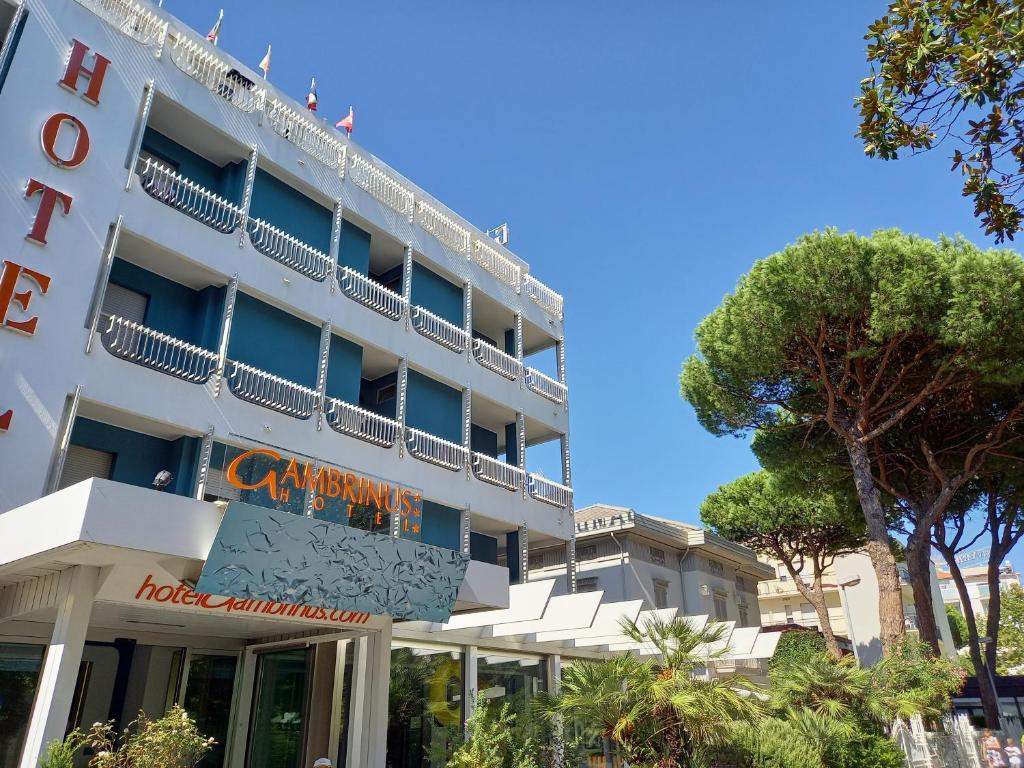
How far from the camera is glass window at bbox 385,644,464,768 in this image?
14242mm

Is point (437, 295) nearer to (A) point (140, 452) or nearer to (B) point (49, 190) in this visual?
(A) point (140, 452)

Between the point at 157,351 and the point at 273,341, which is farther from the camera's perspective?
the point at 273,341

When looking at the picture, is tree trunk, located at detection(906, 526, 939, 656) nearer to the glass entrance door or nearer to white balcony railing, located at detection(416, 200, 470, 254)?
white balcony railing, located at detection(416, 200, 470, 254)

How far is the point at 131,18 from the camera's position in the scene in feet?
48.0

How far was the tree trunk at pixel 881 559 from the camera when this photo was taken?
1896 centimetres

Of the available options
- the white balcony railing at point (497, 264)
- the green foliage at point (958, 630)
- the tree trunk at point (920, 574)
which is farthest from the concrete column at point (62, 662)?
the green foliage at point (958, 630)

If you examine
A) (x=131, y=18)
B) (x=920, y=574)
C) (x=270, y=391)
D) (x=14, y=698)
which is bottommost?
(x=14, y=698)

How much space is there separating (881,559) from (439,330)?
43.4 feet

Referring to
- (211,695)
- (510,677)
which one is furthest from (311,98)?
(510,677)

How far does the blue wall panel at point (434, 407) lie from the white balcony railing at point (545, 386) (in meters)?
3.12

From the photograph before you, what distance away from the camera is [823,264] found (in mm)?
19328

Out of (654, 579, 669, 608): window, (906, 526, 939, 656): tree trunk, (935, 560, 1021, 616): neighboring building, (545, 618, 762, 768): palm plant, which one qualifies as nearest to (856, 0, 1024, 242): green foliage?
(545, 618, 762, 768): palm plant

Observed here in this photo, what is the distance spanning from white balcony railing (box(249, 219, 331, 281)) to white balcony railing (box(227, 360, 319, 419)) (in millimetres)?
2604

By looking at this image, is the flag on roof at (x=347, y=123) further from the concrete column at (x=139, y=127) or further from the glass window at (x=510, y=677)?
the glass window at (x=510, y=677)
